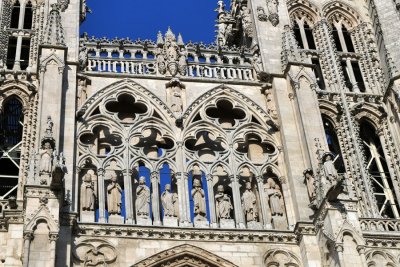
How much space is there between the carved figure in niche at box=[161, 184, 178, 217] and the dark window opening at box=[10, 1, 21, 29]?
8135 millimetres

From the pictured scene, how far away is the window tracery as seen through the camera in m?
20.5

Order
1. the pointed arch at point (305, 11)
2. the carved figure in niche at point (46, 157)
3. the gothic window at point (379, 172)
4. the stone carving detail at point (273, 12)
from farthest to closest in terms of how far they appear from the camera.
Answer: the pointed arch at point (305, 11) → the stone carving detail at point (273, 12) → the gothic window at point (379, 172) → the carved figure in niche at point (46, 157)

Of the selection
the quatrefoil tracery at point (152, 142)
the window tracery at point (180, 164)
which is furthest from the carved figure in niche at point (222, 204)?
the quatrefoil tracery at point (152, 142)

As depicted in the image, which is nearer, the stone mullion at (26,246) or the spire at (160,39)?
the stone mullion at (26,246)

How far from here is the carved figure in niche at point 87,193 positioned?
19984 millimetres

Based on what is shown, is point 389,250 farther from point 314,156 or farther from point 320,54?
point 320,54

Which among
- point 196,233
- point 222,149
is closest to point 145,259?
point 196,233

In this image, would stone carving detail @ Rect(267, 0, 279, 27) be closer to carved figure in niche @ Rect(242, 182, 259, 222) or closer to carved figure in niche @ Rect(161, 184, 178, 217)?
carved figure in niche @ Rect(242, 182, 259, 222)

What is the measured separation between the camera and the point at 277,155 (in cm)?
2223

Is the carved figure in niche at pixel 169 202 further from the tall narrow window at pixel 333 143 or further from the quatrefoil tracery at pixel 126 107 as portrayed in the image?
the tall narrow window at pixel 333 143

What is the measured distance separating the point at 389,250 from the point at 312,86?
4818 mm

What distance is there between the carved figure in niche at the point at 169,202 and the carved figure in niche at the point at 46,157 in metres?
3.04

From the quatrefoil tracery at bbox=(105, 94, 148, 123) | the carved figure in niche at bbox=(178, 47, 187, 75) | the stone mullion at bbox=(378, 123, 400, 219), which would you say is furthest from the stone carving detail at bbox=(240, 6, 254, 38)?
the quatrefoil tracery at bbox=(105, 94, 148, 123)

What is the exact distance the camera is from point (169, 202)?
2052 cm
